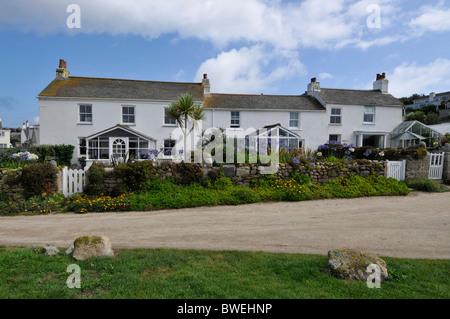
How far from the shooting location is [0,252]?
4.61 metres

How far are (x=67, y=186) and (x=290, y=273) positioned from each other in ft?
29.2

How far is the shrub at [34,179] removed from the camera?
882 centimetres

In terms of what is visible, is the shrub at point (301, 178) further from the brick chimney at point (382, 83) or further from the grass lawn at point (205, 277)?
the brick chimney at point (382, 83)

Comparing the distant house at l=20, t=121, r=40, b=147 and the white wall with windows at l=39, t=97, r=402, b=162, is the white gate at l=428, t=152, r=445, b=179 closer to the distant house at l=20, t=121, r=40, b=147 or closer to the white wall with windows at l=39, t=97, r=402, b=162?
the white wall with windows at l=39, t=97, r=402, b=162

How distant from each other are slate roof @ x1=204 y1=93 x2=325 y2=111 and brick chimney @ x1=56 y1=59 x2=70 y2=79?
11.4 meters

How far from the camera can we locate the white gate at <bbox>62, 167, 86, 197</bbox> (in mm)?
9375

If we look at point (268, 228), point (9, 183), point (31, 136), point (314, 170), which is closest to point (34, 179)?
point (9, 183)

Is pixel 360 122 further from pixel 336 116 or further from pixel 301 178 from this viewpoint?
pixel 301 178

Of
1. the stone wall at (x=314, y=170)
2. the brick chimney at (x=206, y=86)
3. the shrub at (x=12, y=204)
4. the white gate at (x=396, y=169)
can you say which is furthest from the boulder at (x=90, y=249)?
the brick chimney at (x=206, y=86)

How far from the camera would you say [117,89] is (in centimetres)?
2042

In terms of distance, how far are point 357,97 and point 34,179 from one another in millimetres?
24416

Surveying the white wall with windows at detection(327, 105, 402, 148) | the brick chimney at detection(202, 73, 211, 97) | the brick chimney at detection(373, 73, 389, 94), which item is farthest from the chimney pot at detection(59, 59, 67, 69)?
the brick chimney at detection(373, 73, 389, 94)

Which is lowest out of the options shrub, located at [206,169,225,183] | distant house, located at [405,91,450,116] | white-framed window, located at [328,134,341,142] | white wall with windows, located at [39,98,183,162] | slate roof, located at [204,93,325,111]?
shrub, located at [206,169,225,183]

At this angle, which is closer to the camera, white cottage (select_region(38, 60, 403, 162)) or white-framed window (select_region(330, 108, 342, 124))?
white cottage (select_region(38, 60, 403, 162))
